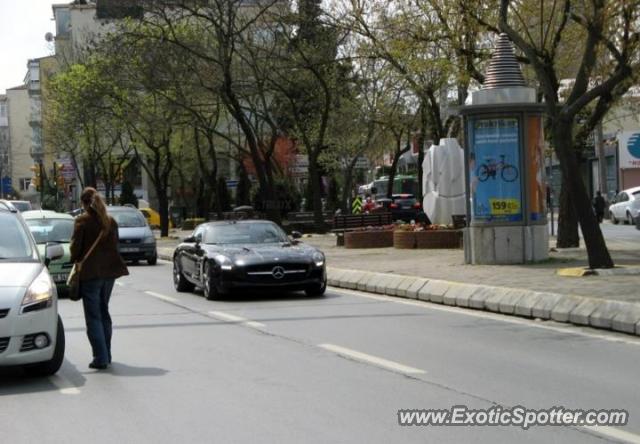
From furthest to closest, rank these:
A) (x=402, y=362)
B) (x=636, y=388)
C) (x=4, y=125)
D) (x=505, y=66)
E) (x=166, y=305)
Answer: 1. (x=4, y=125)
2. (x=505, y=66)
3. (x=166, y=305)
4. (x=402, y=362)
5. (x=636, y=388)

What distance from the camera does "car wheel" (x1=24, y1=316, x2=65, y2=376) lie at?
9188mm

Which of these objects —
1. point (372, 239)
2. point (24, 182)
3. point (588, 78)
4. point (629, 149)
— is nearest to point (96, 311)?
point (588, 78)

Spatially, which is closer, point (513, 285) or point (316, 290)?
point (513, 285)

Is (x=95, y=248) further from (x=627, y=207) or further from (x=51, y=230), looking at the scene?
(x=627, y=207)

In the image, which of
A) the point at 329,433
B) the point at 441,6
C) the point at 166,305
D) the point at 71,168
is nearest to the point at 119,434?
the point at 329,433

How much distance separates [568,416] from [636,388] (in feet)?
4.49

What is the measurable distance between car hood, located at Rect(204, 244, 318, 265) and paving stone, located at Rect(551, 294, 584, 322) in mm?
4877

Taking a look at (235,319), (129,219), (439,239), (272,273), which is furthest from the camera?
(129,219)

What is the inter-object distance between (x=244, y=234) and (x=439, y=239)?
10.2m

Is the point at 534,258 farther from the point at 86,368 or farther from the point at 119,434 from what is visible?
the point at 119,434

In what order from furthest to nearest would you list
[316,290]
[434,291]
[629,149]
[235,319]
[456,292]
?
[629,149], [316,290], [434,291], [456,292], [235,319]

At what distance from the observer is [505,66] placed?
20219mm

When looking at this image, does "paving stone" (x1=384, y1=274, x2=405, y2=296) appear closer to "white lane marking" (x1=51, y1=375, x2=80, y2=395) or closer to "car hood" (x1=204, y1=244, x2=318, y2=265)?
"car hood" (x1=204, y1=244, x2=318, y2=265)

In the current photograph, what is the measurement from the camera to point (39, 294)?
877 cm
